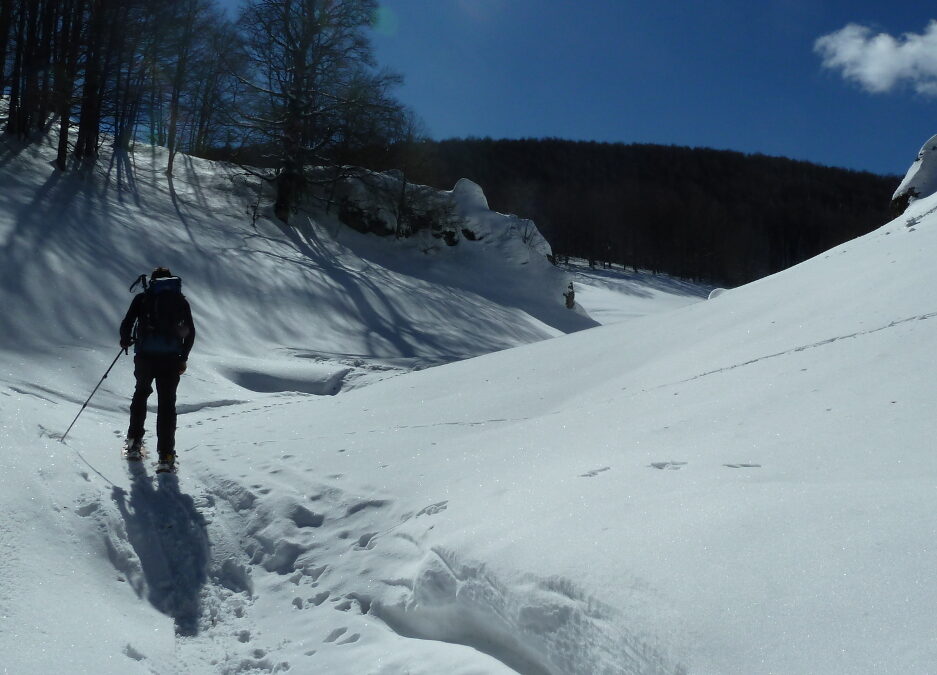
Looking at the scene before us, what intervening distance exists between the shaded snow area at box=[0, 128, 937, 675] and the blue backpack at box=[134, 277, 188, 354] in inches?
36.3

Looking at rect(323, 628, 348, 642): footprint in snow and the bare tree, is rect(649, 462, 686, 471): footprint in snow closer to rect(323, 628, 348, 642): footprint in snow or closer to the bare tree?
rect(323, 628, 348, 642): footprint in snow

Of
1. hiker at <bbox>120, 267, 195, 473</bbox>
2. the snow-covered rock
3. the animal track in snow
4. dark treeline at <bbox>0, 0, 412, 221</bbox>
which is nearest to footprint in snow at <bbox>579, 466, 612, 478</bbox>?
the animal track in snow

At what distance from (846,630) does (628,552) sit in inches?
33.9

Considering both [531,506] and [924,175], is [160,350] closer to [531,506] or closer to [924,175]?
[531,506]

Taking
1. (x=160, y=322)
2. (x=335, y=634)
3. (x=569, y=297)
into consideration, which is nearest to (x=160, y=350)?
→ (x=160, y=322)

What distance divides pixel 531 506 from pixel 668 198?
7161 centimetres

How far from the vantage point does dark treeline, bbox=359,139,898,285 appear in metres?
57.5

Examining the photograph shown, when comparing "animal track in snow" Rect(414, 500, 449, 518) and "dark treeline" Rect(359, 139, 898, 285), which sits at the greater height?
"dark treeline" Rect(359, 139, 898, 285)

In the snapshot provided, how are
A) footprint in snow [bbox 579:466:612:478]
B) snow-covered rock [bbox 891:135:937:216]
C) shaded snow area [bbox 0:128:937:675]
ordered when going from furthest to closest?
snow-covered rock [bbox 891:135:937:216], footprint in snow [bbox 579:466:612:478], shaded snow area [bbox 0:128:937:675]

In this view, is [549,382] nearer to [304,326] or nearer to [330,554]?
[330,554]

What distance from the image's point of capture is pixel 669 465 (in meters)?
3.85

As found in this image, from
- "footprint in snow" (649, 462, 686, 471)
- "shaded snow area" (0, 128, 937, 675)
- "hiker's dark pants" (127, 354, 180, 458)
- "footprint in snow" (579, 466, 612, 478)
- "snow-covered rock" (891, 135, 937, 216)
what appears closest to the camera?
"shaded snow area" (0, 128, 937, 675)

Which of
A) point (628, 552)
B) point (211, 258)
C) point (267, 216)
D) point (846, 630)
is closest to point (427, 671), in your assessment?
point (628, 552)

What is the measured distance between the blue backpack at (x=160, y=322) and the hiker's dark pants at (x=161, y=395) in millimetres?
80
